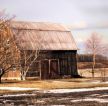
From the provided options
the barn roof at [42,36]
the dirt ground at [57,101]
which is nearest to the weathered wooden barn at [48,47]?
the barn roof at [42,36]

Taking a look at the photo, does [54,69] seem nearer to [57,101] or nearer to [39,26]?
[39,26]

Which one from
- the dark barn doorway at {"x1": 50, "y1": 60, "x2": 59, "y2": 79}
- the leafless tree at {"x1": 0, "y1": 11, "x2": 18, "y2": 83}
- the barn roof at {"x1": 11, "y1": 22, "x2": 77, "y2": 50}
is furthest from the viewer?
the dark barn doorway at {"x1": 50, "y1": 60, "x2": 59, "y2": 79}

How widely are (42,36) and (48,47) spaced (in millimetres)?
2259

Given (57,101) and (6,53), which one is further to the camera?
(6,53)

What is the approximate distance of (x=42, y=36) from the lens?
5431 cm

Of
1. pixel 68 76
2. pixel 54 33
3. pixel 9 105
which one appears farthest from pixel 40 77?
pixel 9 105

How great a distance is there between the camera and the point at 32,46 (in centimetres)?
5103

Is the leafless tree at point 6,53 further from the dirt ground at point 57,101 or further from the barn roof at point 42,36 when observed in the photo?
the dirt ground at point 57,101

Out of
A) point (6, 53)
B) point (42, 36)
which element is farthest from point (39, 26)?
point (6, 53)

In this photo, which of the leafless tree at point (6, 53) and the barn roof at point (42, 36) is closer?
the leafless tree at point (6, 53)

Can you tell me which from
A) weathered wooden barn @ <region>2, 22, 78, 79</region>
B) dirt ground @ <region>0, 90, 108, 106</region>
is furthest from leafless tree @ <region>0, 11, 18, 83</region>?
dirt ground @ <region>0, 90, 108, 106</region>

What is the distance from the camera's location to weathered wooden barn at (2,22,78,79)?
51.1 meters

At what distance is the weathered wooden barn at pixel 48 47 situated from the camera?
51.1 m

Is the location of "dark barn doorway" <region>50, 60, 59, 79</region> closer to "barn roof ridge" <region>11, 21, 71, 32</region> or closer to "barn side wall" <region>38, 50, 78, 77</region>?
"barn side wall" <region>38, 50, 78, 77</region>
